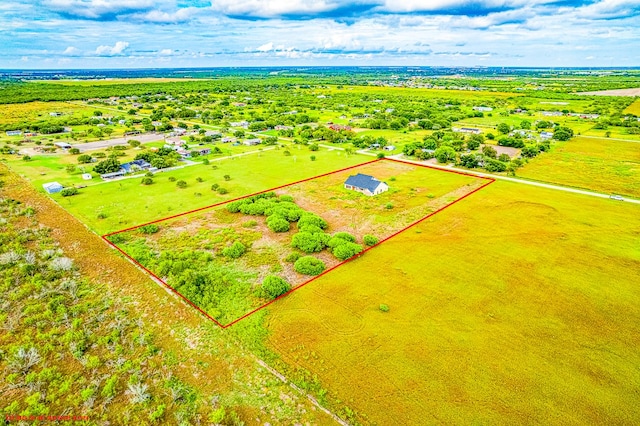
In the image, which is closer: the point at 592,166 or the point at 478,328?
the point at 478,328

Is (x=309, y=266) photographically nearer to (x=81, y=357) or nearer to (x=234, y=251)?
(x=234, y=251)

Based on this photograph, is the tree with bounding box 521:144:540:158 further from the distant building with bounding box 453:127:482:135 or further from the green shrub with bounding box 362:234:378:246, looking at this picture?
the green shrub with bounding box 362:234:378:246

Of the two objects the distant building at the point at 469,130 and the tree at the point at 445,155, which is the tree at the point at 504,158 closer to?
the tree at the point at 445,155

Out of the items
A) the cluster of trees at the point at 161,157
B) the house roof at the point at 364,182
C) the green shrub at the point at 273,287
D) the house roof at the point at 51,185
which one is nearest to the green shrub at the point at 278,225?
the green shrub at the point at 273,287

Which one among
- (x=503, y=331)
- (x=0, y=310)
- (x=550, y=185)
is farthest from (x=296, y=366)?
(x=550, y=185)

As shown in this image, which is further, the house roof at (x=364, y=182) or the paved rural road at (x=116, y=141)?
the paved rural road at (x=116, y=141)

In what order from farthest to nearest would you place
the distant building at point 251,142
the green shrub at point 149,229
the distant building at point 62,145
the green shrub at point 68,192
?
1. the distant building at point 251,142
2. the distant building at point 62,145
3. the green shrub at point 68,192
4. the green shrub at point 149,229

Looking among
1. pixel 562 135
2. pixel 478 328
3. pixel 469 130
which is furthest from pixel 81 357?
pixel 562 135
